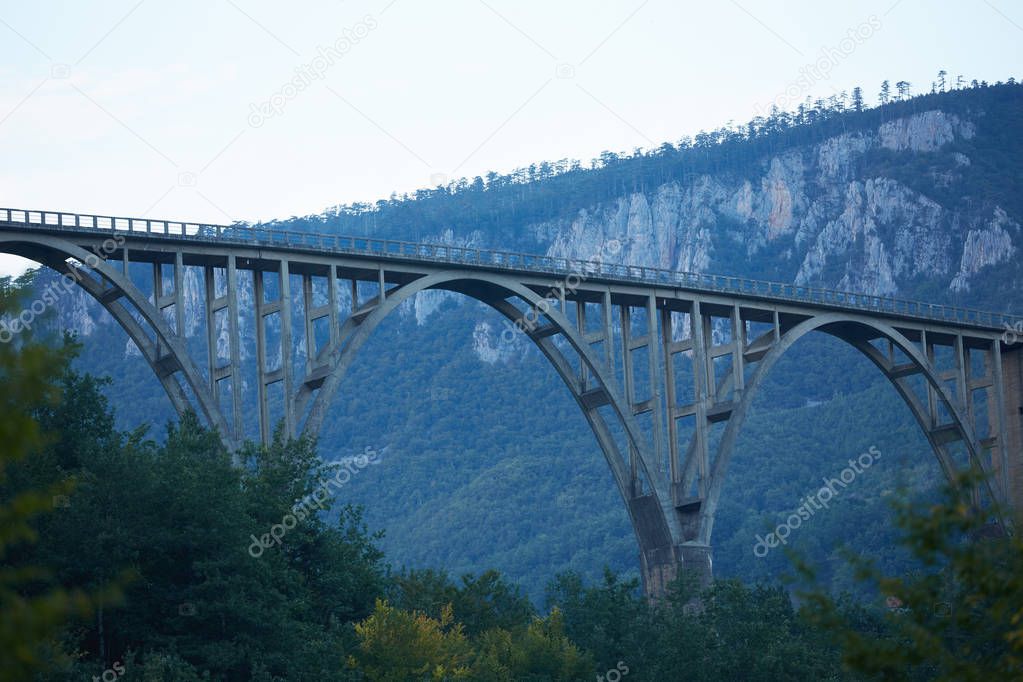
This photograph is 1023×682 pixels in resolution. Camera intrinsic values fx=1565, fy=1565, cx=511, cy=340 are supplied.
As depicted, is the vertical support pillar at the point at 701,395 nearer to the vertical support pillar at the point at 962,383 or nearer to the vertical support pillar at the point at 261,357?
the vertical support pillar at the point at 962,383

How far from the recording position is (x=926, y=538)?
54.1 feet

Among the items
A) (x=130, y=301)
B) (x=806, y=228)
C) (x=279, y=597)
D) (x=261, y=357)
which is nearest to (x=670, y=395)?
(x=261, y=357)

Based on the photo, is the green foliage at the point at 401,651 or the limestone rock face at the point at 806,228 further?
the limestone rock face at the point at 806,228

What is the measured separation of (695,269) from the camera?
6619 inches

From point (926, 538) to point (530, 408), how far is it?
483 feet

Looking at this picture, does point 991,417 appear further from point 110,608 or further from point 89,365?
point 89,365

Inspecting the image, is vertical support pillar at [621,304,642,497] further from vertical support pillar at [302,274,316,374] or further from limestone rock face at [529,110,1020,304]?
limestone rock face at [529,110,1020,304]

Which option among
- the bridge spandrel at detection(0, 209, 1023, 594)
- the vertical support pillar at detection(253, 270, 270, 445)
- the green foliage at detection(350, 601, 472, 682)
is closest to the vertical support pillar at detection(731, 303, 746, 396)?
the bridge spandrel at detection(0, 209, 1023, 594)

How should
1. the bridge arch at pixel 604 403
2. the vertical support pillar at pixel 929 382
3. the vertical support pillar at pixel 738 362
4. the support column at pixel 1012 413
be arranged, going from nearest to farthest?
the bridge arch at pixel 604 403
the vertical support pillar at pixel 738 362
the vertical support pillar at pixel 929 382
the support column at pixel 1012 413

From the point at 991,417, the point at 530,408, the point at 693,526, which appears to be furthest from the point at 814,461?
the point at 693,526

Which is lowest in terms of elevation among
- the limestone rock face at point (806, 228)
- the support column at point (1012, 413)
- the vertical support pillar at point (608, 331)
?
the support column at point (1012, 413)

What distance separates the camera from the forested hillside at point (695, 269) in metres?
134

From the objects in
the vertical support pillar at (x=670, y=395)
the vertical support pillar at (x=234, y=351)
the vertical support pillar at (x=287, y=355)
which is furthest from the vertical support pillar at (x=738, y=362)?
the vertical support pillar at (x=234, y=351)

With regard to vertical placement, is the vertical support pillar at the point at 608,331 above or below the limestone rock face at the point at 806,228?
below
